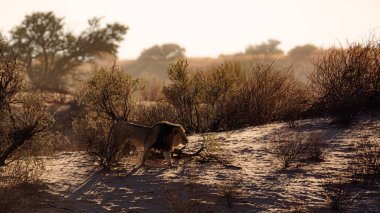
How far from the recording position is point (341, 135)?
10438 millimetres

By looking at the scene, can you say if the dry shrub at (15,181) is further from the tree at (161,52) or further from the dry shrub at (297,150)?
the tree at (161,52)

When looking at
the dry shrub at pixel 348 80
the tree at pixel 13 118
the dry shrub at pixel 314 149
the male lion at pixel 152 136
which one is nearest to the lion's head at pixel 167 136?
the male lion at pixel 152 136

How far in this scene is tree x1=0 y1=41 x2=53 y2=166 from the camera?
9305 mm

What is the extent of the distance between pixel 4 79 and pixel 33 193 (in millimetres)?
2286

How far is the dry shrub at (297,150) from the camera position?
30.1ft

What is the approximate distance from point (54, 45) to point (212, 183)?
88.9ft

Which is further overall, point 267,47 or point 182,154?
point 267,47

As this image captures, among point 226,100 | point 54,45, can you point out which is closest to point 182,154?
point 226,100

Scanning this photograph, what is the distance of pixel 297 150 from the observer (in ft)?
31.1

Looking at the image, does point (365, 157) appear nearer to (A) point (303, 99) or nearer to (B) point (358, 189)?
(B) point (358, 189)

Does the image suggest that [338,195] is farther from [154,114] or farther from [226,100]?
[226,100]

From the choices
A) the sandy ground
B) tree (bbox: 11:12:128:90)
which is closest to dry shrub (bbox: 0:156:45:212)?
the sandy ground

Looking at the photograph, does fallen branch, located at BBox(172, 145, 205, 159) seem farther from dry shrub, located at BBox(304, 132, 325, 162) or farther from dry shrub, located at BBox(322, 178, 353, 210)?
dry shrub, located at BBox(322, 178, 353, 210)

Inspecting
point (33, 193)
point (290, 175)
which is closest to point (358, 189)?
point (290, 175)
